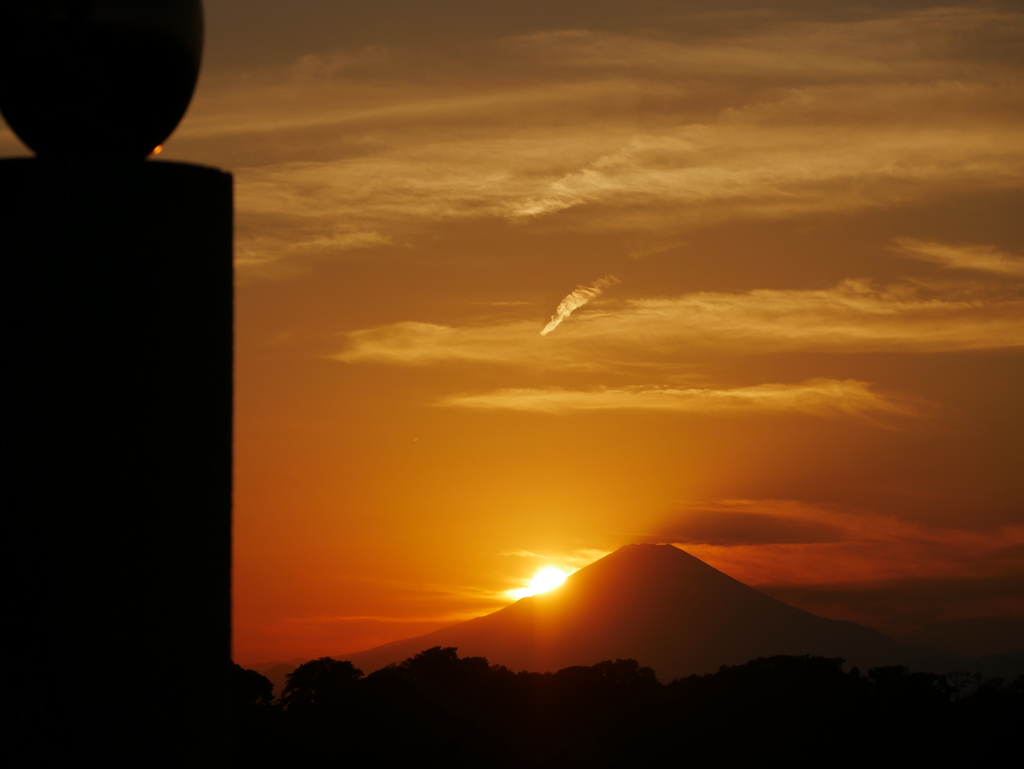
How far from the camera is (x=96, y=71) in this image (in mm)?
9273

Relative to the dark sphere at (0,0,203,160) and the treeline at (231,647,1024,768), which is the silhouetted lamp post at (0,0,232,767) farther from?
the treeline at (231,647,1024,768)

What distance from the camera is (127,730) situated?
861cm

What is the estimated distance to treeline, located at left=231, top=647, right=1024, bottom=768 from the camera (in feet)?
106

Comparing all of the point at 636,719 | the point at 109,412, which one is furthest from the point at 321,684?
the point at 109,412

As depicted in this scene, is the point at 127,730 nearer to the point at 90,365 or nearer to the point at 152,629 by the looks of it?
the point at 152,629

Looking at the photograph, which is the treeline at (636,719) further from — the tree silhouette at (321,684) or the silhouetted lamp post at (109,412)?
the silhouetted lamp post at (109,412)

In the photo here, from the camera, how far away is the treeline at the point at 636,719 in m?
32.4

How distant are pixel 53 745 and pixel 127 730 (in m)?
0.50

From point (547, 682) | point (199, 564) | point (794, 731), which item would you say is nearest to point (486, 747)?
point (547, 682)

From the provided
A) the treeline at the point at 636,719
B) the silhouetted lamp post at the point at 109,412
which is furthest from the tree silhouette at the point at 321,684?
the silhouetted lamp post at the point at 109,412

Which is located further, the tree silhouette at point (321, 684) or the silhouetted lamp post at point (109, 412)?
the tree silhouette at point (321, 684)

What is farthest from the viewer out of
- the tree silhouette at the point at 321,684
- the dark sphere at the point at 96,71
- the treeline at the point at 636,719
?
the tree silhouette at the point at 321,684

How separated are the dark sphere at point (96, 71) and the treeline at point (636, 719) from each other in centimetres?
2390

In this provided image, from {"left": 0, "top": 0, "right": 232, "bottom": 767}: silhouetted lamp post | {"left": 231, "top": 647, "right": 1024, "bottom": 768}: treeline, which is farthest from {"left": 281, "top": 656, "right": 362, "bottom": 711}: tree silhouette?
{"left": 0, "top": 0, "right": 232, "bottom": 767}: silhouetted lamp post
